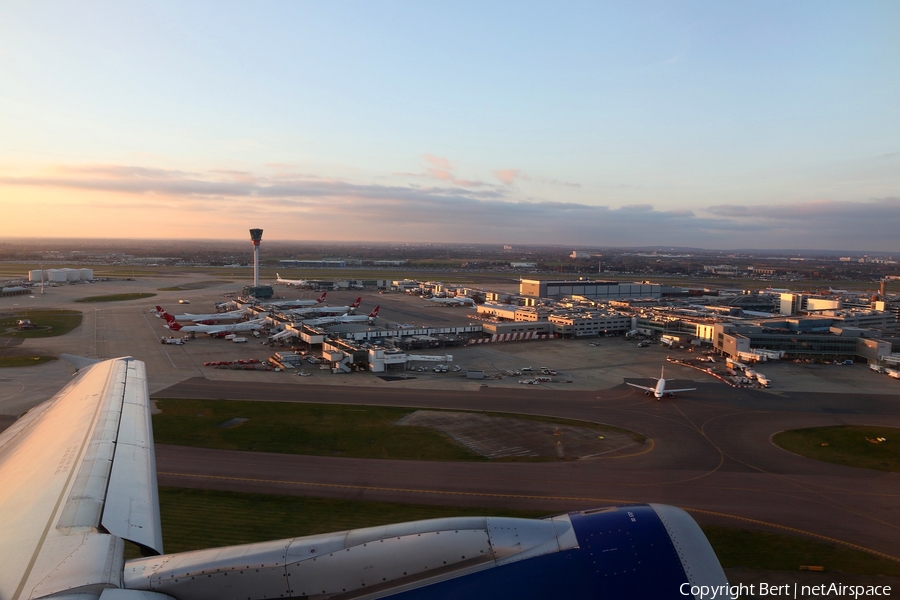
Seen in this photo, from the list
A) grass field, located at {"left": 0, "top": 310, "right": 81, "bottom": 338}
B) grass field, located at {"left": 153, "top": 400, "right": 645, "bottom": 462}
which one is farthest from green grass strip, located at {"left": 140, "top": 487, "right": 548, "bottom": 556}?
grass field, located at {"left": 0, "top": 310, "right": 81, "bottom": 338}

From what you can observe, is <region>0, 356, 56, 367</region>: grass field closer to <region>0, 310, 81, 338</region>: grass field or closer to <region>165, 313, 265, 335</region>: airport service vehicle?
<region>0, 310, 81, 338</region>: grass field

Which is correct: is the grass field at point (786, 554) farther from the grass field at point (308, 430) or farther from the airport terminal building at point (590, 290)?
the airport terminal building at point (590, 290)

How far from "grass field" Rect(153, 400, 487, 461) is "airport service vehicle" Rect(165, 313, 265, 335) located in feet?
126

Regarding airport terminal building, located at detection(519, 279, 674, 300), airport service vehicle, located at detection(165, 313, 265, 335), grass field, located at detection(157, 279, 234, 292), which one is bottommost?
airport service vehicle, located at detection(165, 313, 265, 335)

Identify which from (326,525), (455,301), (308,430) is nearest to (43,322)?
(308,430)

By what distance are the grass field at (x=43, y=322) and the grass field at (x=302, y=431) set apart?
51460mm

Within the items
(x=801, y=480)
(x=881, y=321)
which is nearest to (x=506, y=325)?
(x=801, y=480)

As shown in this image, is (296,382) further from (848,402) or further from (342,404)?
(848,402)

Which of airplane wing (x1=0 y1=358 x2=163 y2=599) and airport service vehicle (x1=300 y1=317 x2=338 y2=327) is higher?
airplane wing (x1=0 y1=358 x2=163 y2=599)

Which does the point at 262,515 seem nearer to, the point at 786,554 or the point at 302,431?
the point at 302,431

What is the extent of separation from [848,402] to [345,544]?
61.2 m

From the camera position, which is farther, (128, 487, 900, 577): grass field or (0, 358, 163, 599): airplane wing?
(128, 487, 900, 577): grass field

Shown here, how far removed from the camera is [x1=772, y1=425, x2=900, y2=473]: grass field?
38.7 meters

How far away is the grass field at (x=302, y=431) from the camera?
130 ft
